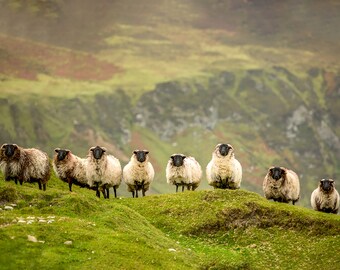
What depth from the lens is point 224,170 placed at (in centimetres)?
4347

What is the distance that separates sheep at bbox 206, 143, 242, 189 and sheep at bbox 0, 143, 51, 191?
502 inches

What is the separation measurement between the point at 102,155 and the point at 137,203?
5.38 m

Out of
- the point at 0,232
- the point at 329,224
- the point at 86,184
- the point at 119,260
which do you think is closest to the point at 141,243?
the point at 119,260

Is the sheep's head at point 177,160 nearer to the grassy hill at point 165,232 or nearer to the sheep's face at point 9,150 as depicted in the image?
the grassy hill at point 165,232

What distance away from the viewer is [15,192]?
3253 centimetres

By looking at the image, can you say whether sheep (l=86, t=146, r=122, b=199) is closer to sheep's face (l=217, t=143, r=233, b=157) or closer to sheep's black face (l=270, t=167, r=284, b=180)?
sheep's face (l=217, t=143, r=233, b=157)

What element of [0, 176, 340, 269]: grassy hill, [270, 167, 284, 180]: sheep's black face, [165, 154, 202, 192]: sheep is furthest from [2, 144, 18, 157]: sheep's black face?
[270, 167, 284, 180]: sheep's black face

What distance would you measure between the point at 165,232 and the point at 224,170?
9757 mm

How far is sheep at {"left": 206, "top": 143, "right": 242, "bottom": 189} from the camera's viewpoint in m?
43.5

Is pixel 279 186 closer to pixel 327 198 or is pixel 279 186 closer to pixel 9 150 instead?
pixel 327 198

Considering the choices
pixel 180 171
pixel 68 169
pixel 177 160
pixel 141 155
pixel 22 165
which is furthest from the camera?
pixel 180 171

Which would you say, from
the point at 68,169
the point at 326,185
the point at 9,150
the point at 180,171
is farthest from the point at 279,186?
the point at 9,150

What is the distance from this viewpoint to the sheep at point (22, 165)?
40.3 metres

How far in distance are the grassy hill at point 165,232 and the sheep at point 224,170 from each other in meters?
3.61
